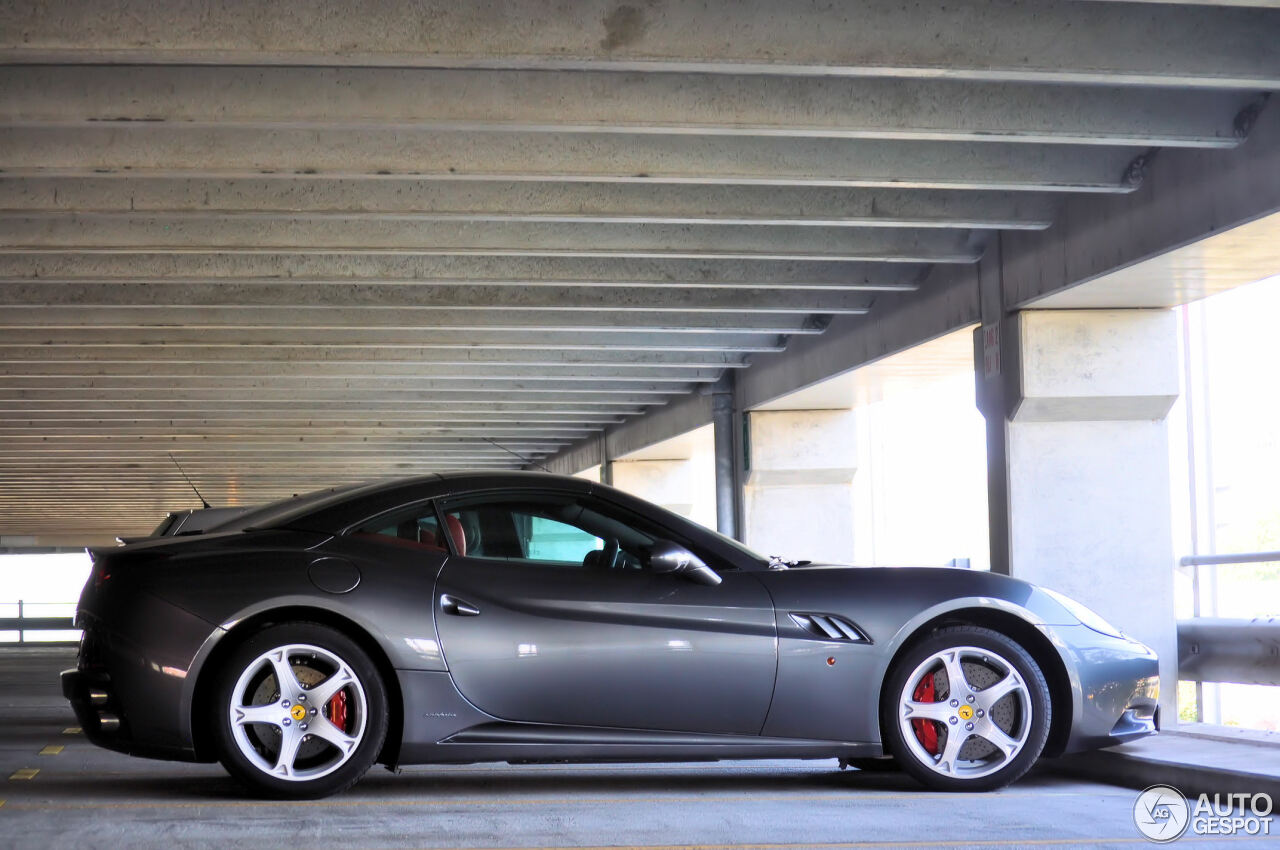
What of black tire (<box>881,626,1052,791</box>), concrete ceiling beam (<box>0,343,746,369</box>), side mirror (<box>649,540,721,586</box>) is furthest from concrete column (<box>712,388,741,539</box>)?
side mirror (<box>649,540,721,586</box>)

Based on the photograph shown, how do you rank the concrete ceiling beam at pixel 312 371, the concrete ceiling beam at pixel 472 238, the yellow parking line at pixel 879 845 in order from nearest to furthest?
1. the yellow parking line at pixel 879 845
2. the concrete ceiling beam at pixel 472 238
3. the concrete ceiling beam at pixel 312 371

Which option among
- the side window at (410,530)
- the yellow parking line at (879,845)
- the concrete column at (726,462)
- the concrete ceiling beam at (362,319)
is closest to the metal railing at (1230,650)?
the yellow parking line at (879,845)

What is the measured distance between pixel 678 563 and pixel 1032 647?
1.51m

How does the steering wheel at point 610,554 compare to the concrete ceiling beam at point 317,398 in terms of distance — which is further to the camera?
the concrete ceiling beam at point 317,398

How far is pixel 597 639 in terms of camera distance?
5.00 meters

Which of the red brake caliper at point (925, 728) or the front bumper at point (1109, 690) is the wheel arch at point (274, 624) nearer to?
the red brake caliper at point (925, 728)

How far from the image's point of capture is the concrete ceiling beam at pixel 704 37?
5.55m

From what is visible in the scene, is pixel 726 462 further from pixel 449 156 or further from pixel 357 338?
pixel 449 156

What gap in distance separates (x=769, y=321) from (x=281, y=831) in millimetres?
8975

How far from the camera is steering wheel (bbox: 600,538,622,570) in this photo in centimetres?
521

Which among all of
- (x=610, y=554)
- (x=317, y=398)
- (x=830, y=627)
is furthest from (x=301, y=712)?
(x=317, y=398)

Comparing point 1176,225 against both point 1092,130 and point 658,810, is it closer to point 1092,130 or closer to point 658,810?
point 1092,130

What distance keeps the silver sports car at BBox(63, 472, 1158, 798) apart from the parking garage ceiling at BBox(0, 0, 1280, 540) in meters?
2.05

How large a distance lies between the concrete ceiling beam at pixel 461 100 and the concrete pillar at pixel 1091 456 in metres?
3.20
